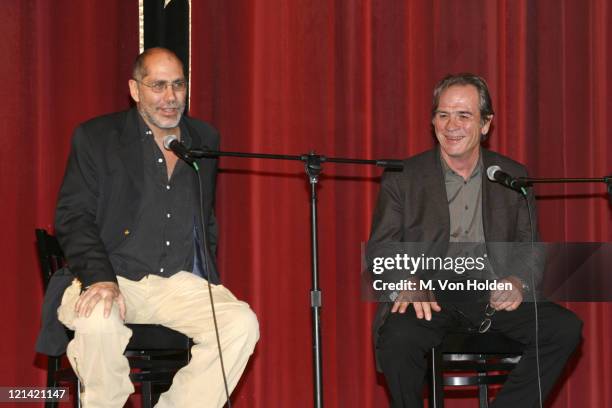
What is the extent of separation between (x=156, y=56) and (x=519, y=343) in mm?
1888

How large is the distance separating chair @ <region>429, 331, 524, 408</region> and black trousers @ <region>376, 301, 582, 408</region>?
0.04m

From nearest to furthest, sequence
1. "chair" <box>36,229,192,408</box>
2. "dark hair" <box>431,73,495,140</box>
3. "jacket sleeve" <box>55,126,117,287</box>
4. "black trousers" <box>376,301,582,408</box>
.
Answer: "jacket sleeve" <box>55,126,117,287</box>, "chair" <box>36,229,192,408</box>, "black trousers" <box>376,301,582,408</box>, "dark hair" <box>431,73,495,140</box>

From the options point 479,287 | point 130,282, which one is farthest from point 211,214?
point 479,287

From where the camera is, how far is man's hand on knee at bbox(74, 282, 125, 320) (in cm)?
310

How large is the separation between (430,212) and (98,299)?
4.75ft

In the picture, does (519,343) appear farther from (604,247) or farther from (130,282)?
(130,282)

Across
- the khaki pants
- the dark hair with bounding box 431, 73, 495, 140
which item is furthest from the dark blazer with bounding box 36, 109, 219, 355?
the dark hair with bounding box 431, 73, 495, 140

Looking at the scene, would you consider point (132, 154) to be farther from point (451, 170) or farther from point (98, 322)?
point (451, 170)

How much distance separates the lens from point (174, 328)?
11.3ft

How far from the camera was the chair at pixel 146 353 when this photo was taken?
3.38m

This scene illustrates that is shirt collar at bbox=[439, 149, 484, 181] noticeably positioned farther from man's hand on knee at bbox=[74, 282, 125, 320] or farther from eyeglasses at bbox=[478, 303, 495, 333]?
man's hand on knee at bbox=[74, 282, 125, 320]

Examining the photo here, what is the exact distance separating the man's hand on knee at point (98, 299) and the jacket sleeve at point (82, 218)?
1.5 inches

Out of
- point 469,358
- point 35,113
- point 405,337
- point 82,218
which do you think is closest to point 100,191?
point 82,218

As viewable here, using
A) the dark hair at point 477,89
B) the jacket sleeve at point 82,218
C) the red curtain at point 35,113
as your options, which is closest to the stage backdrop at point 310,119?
the red curtain at point 35,113
